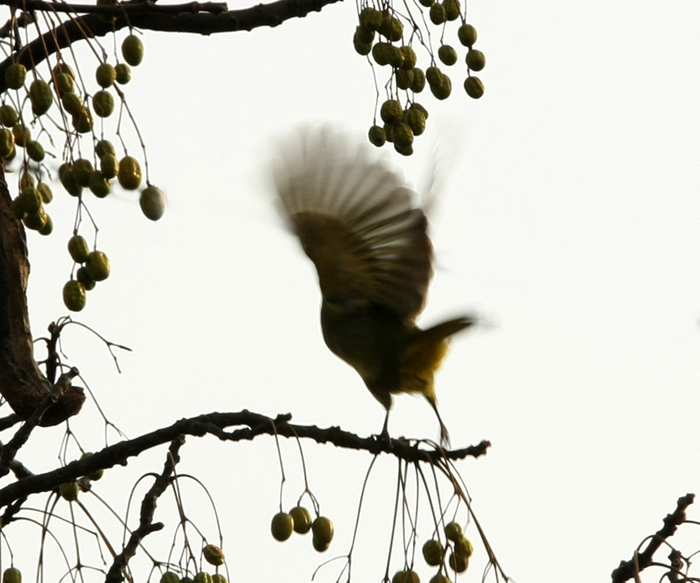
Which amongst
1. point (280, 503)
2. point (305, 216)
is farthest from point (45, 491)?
point (305, 216)

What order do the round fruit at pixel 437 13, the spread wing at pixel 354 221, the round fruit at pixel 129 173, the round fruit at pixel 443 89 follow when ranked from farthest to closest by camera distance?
the spread wing at pixel 354 221 → the round fruit at pixel 443 89 → the round fruit at pixel 437 13 → the round fruit at pixel 129 173

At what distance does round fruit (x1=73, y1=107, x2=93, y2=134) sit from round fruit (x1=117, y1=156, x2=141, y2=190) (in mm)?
124

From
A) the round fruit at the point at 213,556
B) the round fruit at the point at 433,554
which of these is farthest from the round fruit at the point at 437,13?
the round fruit at the point at 213,556

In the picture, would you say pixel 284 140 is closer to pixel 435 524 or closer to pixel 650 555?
pixel 435 524

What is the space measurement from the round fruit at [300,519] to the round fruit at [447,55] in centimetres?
154

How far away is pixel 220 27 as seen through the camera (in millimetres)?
2943

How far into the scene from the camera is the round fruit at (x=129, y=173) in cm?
277

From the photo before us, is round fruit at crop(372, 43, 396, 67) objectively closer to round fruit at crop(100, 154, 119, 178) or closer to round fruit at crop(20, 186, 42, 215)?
round fruit at crop(100, 154, 119, 178)

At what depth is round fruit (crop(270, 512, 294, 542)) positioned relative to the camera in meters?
2.87

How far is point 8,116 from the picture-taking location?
294 centimetres

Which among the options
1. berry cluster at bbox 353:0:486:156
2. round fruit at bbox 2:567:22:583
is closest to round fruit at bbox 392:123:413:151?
berry cluster at bbox 353:0:486:156

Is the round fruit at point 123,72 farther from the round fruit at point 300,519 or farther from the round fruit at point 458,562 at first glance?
the round fruit at point 458,562

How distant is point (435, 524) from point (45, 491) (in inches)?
42.5

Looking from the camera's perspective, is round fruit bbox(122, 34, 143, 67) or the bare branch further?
round fruit bbox(122, 34, 143, 67)
